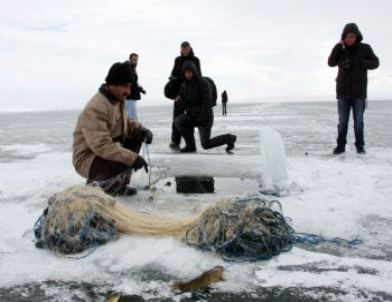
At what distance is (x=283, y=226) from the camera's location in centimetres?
339

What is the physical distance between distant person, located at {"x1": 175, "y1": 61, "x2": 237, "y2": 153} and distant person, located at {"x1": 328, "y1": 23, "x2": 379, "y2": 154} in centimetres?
201

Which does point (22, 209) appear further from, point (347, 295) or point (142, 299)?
point (347, 295)

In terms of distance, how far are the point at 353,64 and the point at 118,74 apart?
4.54m

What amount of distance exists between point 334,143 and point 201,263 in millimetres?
7655

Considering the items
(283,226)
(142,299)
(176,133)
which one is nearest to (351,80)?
(176,133)

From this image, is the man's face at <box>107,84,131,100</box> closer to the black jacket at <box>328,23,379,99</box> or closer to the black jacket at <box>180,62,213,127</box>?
the black jacket at <box>180,62,213,127</box>

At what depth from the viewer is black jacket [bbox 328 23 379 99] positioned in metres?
7.38

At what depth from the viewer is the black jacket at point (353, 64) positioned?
7.38m

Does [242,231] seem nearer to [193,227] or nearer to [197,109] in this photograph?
[193,227]

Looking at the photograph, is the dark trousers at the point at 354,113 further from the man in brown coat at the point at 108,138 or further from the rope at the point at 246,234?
the rope at the point at 246,234

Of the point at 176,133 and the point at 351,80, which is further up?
the point at 351,80

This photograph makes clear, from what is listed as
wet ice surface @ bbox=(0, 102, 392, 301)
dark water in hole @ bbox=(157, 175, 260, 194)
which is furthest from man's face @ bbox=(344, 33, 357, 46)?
dark water in hole @ bbox=(157, 175, 260, 194)

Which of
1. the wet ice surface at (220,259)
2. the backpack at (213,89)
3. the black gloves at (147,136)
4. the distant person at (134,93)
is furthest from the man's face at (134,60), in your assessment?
the black gloves at (147,136)

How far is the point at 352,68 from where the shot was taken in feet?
24.6
